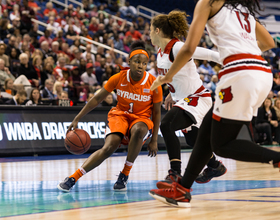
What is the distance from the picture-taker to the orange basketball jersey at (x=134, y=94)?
16.9 feet

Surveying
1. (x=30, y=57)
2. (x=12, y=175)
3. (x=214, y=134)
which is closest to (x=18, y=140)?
(x=12, y=175)

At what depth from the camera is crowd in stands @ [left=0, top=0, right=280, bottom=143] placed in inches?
445

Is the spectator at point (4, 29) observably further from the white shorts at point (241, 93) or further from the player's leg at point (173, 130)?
Result: the white shorts at point (241, 93)

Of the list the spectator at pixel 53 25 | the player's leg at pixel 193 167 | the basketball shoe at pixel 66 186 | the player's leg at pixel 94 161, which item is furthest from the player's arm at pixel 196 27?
the spectator at pixel 53 25

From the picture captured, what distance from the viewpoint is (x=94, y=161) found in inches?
187

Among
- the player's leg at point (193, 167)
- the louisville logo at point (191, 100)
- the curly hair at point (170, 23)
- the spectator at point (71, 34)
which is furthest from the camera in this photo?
the spectator at point (71, 34)

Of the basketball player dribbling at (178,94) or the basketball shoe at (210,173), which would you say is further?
the basketball shoe at (210,173)

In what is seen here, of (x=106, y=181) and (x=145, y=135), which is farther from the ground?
(x=145, y=135)

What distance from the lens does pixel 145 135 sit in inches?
198

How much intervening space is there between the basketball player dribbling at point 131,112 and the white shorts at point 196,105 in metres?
0.45

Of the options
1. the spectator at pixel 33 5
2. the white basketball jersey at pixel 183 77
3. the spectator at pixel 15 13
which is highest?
the spectator at pixel 33 5

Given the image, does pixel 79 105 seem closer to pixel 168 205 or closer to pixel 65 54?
pixel 65 54

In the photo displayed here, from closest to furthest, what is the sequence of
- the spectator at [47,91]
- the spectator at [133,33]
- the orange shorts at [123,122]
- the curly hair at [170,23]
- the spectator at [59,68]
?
the curly hair at [170,23] → the orange shorts at [123,122] → the spectator at [47,91] → the spectator at [59,68] → the spectator at [133,33]

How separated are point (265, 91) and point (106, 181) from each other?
2.93 meters
